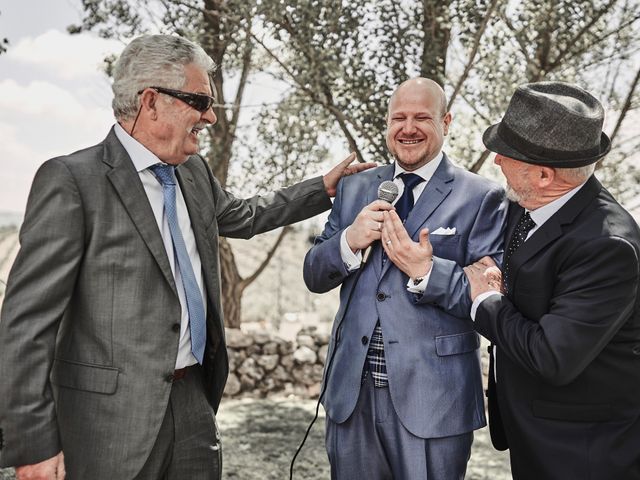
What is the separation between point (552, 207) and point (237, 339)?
7.75 meters

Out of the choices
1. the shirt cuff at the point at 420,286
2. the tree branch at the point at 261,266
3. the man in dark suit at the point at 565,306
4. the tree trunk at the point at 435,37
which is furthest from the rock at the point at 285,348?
the man in dark suit at the point at 565,306

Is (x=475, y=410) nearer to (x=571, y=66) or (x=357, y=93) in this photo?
(x=357, y=93)

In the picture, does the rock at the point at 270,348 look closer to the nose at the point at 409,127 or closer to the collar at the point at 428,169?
the collar at the point at 428,169

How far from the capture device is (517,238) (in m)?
2.99

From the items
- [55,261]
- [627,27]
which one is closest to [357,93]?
[627,27]

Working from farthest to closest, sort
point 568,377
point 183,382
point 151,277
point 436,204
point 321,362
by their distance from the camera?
point 321,362 → point 436,204 → point 183,382 → point 151,277 → point 568,377

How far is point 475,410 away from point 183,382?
1.37 meters

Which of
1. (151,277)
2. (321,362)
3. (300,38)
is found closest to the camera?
(151,277)

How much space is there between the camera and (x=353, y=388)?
324 cm

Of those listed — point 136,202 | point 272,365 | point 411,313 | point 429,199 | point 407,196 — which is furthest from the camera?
point 272,365

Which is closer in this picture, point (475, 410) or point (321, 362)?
point (475, 410)

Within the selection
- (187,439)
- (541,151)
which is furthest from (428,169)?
(187,439)

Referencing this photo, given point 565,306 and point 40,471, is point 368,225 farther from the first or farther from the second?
point 40,471

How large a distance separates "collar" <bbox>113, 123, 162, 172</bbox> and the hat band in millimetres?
1528
